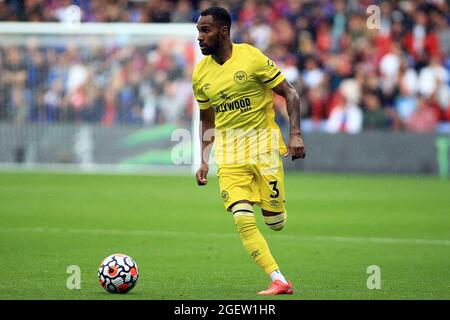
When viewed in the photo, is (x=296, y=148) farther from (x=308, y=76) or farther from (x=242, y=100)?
(x=308, y=76)

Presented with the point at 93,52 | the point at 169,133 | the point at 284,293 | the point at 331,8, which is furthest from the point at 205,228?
the point at 331,8

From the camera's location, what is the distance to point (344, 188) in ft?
70.1

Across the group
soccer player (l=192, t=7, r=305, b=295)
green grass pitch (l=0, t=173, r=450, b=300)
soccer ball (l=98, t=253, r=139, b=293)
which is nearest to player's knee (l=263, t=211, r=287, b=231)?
soccer player (l=192, t=7, r=305, b=295)

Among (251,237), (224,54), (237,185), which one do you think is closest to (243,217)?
(251,237)

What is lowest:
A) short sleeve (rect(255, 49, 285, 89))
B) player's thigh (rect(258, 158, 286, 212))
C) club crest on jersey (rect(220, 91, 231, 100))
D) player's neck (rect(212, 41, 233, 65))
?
player's thigh (rect(258, 158, 286, 212))

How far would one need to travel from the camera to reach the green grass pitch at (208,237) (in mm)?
9547

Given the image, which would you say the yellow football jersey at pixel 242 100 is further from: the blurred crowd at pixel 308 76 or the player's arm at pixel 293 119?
the blurred crowd at pixel 308 76

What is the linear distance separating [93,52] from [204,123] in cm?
1535

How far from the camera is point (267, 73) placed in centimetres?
945

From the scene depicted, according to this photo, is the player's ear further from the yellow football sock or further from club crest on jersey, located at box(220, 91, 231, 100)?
the yellow football sock

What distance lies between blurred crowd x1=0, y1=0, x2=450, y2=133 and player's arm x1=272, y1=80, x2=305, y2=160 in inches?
582

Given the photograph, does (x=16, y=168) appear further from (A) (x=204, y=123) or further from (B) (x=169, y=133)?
(A) (x=204, y=123)

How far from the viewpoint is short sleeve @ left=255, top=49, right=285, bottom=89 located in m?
9.43

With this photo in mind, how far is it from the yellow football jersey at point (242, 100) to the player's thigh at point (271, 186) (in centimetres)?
16
